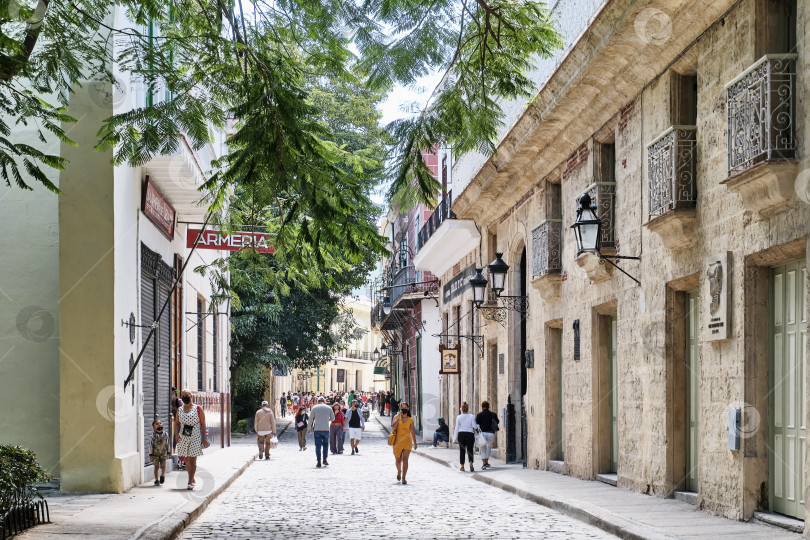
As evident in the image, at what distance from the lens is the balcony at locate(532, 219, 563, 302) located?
1884 cm

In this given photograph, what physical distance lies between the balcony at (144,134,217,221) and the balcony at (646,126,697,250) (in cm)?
647

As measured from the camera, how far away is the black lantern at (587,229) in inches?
549

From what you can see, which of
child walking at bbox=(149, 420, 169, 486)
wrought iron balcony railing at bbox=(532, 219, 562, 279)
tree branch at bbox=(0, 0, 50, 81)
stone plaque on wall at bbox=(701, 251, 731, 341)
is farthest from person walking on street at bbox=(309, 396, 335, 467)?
tree branch at bbox=(0, 0, 50, 81)

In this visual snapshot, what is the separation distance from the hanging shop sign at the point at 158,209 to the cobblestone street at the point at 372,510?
4.72 meters

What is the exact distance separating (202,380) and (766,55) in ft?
64.5

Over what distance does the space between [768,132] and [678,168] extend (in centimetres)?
270

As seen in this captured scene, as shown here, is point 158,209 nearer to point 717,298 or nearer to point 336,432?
point 717,298

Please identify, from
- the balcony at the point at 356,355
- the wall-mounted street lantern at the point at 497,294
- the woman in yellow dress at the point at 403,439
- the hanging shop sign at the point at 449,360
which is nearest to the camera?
the woman in yellow dress at the point at 403,439

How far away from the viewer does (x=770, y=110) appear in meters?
9.59

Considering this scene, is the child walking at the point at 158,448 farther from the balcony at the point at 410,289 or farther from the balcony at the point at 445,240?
the balcony at the point at 410,289

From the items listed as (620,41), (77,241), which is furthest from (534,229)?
(77,241)

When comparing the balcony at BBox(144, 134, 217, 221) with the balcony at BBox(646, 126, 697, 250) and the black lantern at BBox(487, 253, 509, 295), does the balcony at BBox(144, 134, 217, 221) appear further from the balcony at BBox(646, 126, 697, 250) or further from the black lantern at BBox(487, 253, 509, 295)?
the balcony at BBox(646, 126, 697, 250)

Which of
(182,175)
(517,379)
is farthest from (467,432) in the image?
(182,175)

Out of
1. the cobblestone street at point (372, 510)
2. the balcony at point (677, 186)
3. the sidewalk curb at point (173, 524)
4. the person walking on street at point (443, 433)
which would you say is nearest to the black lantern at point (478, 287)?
the cobblestone street at point (372, 510)
